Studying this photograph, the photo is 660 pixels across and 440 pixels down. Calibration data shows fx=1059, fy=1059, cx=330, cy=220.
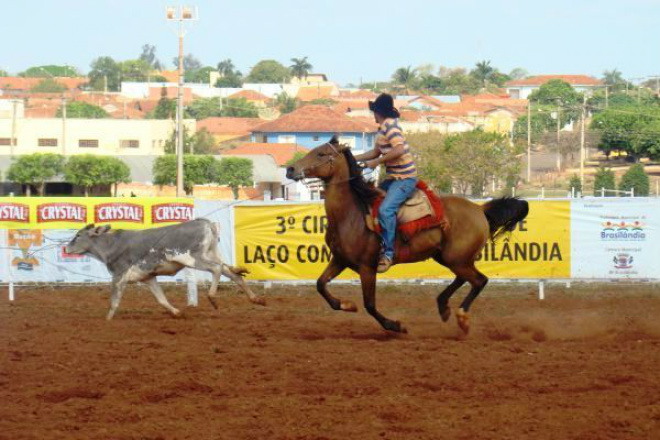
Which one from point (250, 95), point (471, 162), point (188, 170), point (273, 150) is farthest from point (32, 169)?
point (250, 95)

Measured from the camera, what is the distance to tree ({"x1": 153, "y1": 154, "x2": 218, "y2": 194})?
65188 millimetres

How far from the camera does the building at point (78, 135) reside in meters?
84.1

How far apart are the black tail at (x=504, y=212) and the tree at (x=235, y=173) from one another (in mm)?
53558

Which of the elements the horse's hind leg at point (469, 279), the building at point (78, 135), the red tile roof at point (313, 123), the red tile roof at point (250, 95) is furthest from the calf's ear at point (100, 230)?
the red tile roof at point (250, 95)

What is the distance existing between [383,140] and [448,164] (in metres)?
44.1

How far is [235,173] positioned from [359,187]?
55643mm

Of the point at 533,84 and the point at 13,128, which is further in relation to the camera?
the point at 533,84

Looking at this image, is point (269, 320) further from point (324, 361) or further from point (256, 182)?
point (256, 182)

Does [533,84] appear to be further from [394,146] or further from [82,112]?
[394,146]

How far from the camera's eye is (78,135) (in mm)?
84812

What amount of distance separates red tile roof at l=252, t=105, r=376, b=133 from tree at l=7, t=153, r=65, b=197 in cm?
3420

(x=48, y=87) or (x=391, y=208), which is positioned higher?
(x=48, y=87)

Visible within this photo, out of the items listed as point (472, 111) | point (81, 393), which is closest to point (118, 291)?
point (81, 393)

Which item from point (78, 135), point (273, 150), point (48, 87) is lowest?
point (273, 150)
